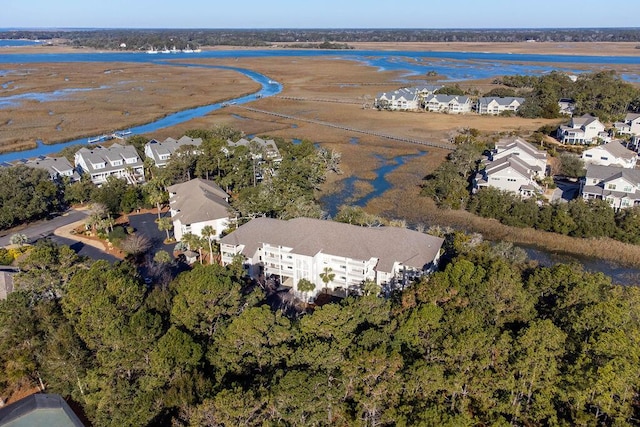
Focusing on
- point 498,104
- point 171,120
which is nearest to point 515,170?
point 498,104

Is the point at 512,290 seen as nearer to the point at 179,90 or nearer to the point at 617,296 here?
the point at 617,296

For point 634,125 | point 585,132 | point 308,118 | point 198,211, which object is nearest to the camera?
point 198,211

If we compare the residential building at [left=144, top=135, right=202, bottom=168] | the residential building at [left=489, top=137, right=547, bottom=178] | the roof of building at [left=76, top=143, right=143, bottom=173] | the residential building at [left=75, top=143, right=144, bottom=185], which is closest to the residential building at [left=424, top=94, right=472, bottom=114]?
the residential building at [left=489, top=137, right=547, bottom=178]

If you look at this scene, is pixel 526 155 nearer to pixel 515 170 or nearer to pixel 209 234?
pixel 515 170

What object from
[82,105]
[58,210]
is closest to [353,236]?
[58,210]

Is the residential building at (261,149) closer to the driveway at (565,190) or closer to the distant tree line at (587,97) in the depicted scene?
the driveway at (565,190)

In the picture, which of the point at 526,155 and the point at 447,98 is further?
the point at 447,98
